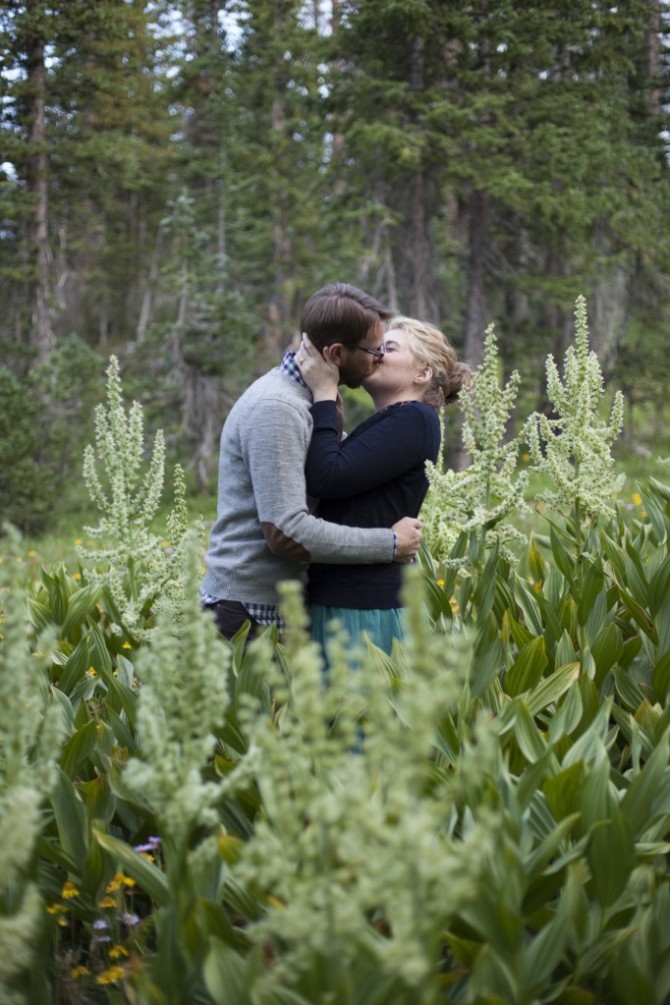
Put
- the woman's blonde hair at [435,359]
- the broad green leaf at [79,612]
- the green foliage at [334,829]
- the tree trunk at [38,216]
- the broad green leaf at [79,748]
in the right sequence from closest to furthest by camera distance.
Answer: the green foliage at [334,829] → the broad green leaf at [79,748] → the woman's blonde hair at [435,359] → the broad green leaf at [79,612] → the tree trunk at [38,216]

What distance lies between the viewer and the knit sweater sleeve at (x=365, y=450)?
3297 mm

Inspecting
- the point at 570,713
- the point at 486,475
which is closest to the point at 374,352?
the point at 486,475

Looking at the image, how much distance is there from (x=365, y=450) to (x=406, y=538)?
34 cm

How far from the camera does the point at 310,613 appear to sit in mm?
3631

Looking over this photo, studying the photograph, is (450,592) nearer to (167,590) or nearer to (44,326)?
(167,590)


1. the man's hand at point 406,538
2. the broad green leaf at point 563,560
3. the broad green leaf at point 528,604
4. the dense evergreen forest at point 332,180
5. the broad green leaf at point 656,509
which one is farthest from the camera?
the dense evergreen forest at point 332,180

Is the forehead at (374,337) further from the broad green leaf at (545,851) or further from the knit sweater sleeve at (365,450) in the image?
the broad green leaf at (545,851)

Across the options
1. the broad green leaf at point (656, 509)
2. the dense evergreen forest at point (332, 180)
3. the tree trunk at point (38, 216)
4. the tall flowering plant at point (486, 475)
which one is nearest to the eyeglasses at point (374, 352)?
the tall flowering plant at point (486, 475)

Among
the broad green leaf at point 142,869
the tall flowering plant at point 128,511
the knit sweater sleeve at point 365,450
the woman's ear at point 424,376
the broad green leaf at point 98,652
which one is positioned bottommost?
the broad green leaf at point 98,652

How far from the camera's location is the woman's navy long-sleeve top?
3.31m

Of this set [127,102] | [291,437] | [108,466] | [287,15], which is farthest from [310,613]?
[287,15]

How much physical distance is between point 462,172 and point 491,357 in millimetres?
10265

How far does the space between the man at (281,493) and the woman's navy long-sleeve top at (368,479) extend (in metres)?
0.07

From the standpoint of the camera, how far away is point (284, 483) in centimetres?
320
